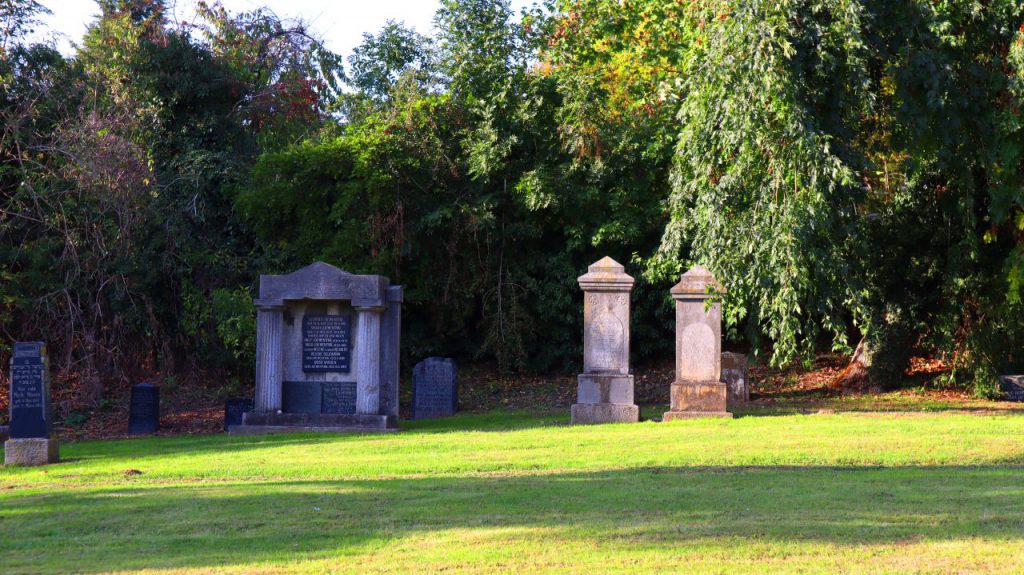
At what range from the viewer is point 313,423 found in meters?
16.2

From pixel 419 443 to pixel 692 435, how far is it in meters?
3.41

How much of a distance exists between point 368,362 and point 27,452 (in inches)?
196

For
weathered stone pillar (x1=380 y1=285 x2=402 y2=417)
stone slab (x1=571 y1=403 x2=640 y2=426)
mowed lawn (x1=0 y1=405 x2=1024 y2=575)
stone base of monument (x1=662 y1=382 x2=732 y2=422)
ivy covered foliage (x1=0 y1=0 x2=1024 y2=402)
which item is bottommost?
mowed lawn (x1=0 y1=405 x2=1024 y2=575)

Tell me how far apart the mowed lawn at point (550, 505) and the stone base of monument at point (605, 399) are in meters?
2.04

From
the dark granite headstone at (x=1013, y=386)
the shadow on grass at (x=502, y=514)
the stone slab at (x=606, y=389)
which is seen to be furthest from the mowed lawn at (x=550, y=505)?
the dark granite headstone at (x=1013, y=386)

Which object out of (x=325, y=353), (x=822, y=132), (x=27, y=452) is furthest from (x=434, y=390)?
(x=822, y=132)

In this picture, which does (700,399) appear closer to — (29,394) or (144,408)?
(29,394)

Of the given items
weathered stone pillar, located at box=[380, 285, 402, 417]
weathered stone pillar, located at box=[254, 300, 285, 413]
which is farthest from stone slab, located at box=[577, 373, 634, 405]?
weathered stone pillar, located at box=[254, 300, 285, 413]

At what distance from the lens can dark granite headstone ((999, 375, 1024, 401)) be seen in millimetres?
19141

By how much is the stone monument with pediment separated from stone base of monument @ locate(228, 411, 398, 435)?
0.05 ft

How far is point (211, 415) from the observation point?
20.4 m

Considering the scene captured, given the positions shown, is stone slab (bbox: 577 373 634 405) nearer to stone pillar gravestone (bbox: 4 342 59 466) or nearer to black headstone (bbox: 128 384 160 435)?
stone pillar gravestone (bbox: 4 342 59 466)

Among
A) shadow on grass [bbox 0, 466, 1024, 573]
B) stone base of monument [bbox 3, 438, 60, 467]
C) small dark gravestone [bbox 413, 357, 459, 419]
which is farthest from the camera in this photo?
small dark gravestone [bbox 413, 357, 459, 419]

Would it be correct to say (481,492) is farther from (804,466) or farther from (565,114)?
(565,114)
